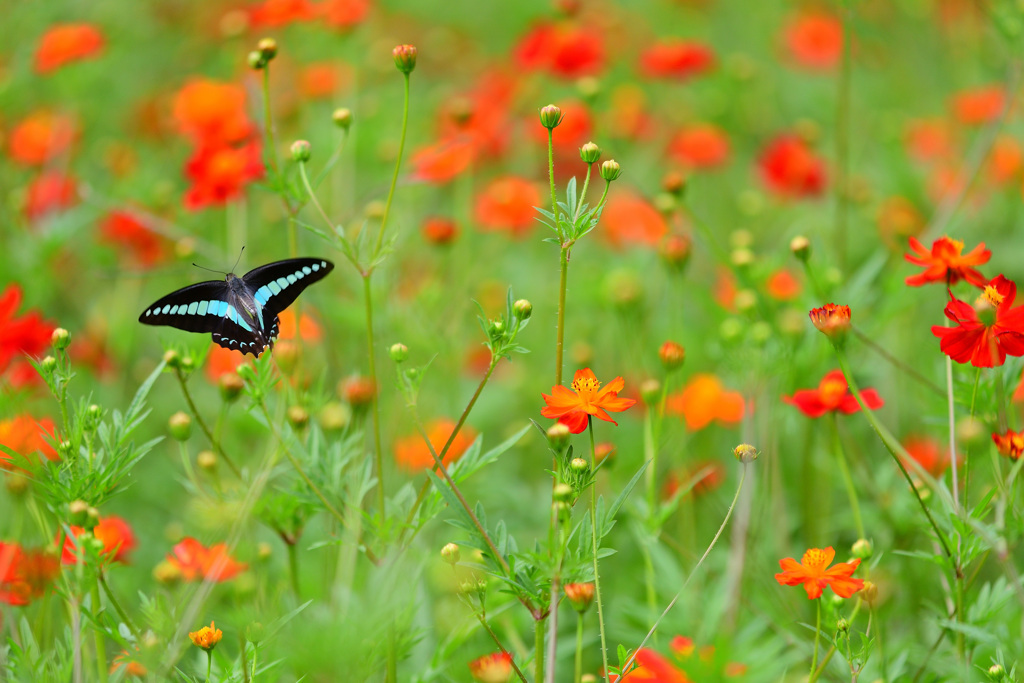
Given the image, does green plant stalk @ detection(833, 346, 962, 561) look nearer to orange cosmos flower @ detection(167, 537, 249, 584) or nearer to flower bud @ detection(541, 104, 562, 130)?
flower bud @ detection(541, 104, 562, 130)

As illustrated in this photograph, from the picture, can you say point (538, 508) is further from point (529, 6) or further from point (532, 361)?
point (529, 6)

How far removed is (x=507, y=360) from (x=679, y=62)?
59.2 inches

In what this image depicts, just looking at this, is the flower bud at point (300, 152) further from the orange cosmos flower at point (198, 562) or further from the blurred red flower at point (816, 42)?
the blurred red flower at point (816, 42)

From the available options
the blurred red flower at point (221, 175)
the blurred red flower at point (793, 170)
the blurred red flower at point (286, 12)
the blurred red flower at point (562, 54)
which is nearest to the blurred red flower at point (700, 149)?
the blurred red flower at point (793, 170)

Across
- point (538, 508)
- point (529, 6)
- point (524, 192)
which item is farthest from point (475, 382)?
point (529, 6)

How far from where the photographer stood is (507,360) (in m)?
1.30

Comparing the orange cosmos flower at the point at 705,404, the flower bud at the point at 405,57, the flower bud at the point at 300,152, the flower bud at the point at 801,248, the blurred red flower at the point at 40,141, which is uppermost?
the flower bud at the point at 405,57

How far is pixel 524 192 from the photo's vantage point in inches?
89.2

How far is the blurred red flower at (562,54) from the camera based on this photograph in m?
2.31

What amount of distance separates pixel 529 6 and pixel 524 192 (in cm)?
226

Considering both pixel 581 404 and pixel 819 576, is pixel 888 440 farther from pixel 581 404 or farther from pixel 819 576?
pixel 581 404

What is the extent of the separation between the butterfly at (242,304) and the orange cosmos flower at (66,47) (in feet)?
4.08

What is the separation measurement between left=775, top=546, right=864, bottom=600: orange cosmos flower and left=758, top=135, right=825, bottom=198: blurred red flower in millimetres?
1621

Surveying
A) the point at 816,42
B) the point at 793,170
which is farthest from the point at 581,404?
the point at 816,42
